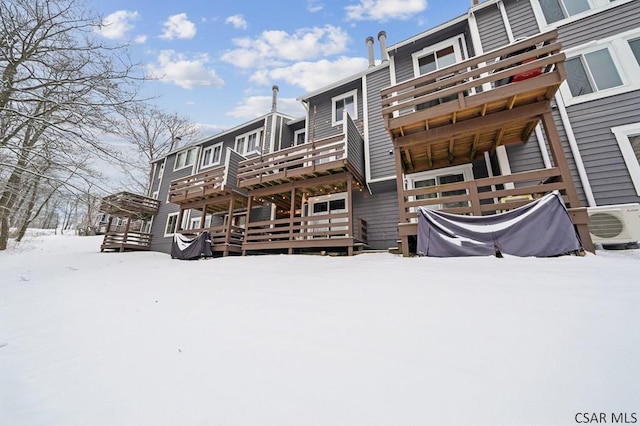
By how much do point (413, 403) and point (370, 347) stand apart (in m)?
0.61

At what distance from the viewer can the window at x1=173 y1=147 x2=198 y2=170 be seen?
15564 mm

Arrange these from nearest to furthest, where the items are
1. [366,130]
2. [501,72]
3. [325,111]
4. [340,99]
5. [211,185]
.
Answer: [501,72], [366,130], [340,99], [325,111], [211,185]

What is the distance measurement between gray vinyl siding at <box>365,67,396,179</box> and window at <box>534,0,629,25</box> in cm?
468

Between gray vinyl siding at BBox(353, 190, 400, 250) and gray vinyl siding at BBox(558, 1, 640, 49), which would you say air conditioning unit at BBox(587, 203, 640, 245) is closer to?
gray vinyl siding at BBox(353, 190, 400, 250)

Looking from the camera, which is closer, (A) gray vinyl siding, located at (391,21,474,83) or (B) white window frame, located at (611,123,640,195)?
(B) white window frame, located at (611,123,640,195)

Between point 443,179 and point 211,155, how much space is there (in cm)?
1310

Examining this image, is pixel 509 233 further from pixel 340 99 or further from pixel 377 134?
pixel 340 99

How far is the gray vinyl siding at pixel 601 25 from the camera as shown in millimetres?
6039

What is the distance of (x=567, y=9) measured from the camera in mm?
6785

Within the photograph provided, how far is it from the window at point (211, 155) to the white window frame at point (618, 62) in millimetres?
15024

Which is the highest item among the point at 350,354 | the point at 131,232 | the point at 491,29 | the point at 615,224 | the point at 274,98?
the point at 274,98

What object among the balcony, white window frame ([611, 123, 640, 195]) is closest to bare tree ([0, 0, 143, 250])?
the balcony

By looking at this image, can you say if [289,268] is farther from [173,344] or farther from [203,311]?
[173,344]

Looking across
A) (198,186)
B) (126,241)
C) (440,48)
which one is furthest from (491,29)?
(126,241)
